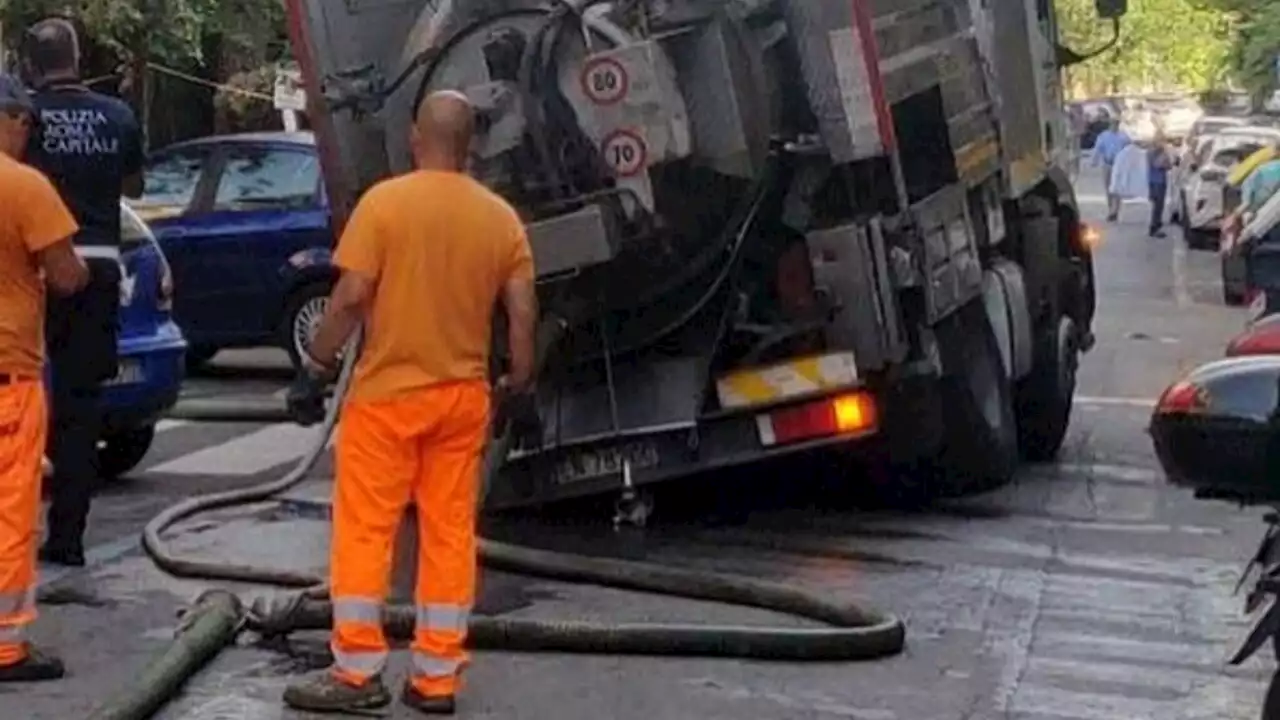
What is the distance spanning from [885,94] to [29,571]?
3931 mm

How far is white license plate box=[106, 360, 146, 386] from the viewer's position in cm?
1230

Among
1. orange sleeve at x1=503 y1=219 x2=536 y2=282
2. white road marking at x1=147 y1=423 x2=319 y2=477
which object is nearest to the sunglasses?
orange sleeve at x1=503 y1=219 x2=536 y2=282

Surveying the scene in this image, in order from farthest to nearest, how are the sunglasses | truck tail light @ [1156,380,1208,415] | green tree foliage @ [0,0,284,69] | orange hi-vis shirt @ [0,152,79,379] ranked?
green tree foliage @ [0,0,284,69]
the sunglasses
orange hi-vis shirt @ [0,152,79,379]
truck tail light @ [1156,380,1208,415]

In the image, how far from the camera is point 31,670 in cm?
824

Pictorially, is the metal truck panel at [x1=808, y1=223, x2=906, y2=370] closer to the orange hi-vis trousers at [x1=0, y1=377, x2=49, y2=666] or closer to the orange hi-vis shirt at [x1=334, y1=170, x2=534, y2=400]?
the orange hi-vis shirt at [x1=334, y1=170, x2=534, y2=400]

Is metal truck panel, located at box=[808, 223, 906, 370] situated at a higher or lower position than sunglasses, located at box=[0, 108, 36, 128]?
lower

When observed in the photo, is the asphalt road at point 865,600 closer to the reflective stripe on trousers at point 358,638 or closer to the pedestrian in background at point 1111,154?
the reflective stripe on trousers at point 358,638

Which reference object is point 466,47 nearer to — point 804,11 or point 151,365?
point 804,11

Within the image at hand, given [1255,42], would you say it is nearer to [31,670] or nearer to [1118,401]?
[1118,401]

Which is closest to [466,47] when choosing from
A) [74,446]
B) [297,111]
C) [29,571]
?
[74,446]

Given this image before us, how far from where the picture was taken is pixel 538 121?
1025 centimetres

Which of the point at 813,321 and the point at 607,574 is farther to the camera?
the point at 813,321

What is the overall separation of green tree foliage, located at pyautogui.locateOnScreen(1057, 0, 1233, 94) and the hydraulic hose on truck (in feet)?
118

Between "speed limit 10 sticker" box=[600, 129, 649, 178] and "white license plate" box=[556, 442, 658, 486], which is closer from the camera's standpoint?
"speed limit 10 sticker" box=[600, 129, 649, 178]
